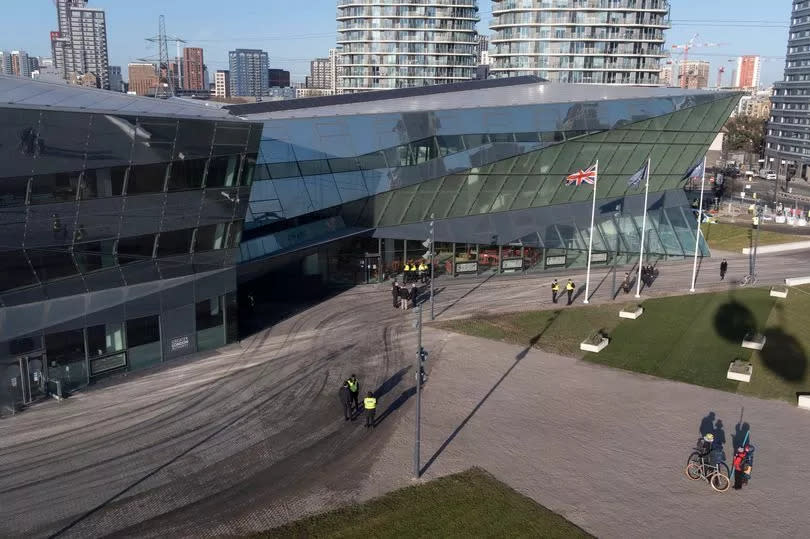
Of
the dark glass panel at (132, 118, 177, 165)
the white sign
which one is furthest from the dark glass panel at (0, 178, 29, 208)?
the white sign

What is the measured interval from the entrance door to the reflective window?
764 inches

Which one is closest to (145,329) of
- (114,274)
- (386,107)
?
(114,274)

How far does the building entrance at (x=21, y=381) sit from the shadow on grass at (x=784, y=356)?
3053 cm

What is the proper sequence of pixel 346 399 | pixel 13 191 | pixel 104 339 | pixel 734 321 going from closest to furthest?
pixel 13 191 → pixel 346 399 → pixel 104 339 → pixel 734 321

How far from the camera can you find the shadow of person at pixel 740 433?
81.5 feet

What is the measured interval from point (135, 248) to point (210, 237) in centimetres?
354

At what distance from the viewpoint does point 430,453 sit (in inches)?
933

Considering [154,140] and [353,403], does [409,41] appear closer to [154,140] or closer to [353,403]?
[154,140]

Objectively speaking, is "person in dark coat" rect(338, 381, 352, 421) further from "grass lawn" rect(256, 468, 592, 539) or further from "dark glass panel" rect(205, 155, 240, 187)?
"dark glass panel" rect(205, 155, 240, 187)

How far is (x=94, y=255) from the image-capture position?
91.2ft

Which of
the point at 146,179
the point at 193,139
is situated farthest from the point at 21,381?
the point at 193,139

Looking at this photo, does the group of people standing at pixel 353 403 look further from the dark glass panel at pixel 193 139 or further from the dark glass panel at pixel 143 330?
the dark glass panel at pixel 193 139

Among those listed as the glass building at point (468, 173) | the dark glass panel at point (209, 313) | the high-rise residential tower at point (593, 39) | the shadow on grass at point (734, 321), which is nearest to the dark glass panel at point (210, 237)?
the dark glass panel at point (209, 313)

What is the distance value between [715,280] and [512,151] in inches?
640
